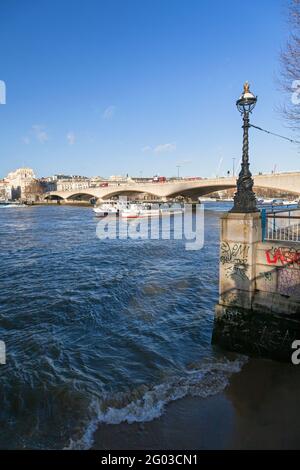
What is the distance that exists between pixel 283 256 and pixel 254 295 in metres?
1.29

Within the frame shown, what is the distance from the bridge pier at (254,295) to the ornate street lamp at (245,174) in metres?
0.33

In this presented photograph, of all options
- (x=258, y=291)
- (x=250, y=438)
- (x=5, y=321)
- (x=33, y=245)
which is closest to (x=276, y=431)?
(x=250, y=438)

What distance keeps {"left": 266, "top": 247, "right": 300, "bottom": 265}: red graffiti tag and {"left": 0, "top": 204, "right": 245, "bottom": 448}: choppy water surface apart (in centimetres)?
280

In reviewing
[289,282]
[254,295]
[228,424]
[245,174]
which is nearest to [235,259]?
[254,295]

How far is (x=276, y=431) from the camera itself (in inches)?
243

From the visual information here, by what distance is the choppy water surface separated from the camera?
686 centimetres

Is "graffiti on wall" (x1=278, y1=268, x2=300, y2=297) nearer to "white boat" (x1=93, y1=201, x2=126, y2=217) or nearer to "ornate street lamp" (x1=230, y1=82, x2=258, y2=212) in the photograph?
"ornate street lamp" (x1=230, y1=82, x2=258, y2=212)

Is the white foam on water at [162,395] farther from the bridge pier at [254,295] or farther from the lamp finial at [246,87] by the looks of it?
the lamp finial at [246,87]

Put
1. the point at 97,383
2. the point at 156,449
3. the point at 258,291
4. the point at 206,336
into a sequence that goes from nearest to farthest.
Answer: the point at 156,449
the point at 97,383
the point at 258,291
the point at 206,336

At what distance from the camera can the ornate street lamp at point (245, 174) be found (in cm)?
899

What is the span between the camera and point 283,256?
8.44 meters

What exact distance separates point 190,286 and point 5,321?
27.3 ft

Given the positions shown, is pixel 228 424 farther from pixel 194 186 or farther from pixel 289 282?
pixel 194 186
